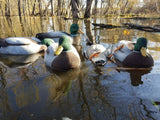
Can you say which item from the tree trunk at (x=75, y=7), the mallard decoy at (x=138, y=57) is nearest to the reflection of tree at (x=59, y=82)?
the mallard decoy at (x=138, y=57)

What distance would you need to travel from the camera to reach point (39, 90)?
269 centimetres

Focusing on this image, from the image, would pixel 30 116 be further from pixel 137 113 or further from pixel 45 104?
pixel 137 113

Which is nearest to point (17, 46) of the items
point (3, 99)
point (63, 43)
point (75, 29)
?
point (63, 43)

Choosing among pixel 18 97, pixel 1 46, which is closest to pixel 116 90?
pixel 18 97

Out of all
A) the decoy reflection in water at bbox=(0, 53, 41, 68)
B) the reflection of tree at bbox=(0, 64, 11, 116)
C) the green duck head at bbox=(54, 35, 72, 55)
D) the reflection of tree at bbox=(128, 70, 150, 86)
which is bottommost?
the reflection of tree at bbox=(0, 64, 11, 116)

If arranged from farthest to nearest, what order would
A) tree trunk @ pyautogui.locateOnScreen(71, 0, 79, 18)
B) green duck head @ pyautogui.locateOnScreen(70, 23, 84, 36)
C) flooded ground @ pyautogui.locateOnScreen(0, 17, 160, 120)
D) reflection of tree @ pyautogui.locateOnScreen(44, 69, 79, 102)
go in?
tree trunk @ pyautogui.locateOnScreen(71, 0, 79, 18), green duck head @ pyautogui.locateOnScreen(70, 23, 84, 36), reflection of tree @ pyautogui.locateOnScreen(44, 69, 79, 102), flooded ground @ pyautogui.locateOnScreen(0, 17, 160, 120)

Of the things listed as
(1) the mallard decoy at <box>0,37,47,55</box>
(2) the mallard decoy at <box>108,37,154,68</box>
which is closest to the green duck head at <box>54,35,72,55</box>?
(2) the mallard decoy at <box>108,37,154,68</box>

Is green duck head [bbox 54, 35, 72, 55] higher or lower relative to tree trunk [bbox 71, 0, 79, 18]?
lower

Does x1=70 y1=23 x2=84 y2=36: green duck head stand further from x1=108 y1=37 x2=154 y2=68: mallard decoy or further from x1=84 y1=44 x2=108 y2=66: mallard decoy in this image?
x1=108 y1=37 x2=154 y2=68: mallard decoy

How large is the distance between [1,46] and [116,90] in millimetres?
4238

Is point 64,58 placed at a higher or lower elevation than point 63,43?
lower

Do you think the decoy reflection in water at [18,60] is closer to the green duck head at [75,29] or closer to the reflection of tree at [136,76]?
the green duck head at [75,29]

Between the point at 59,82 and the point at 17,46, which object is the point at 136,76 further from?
the point at 17,46

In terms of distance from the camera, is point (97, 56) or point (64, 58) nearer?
point (64, 58)
